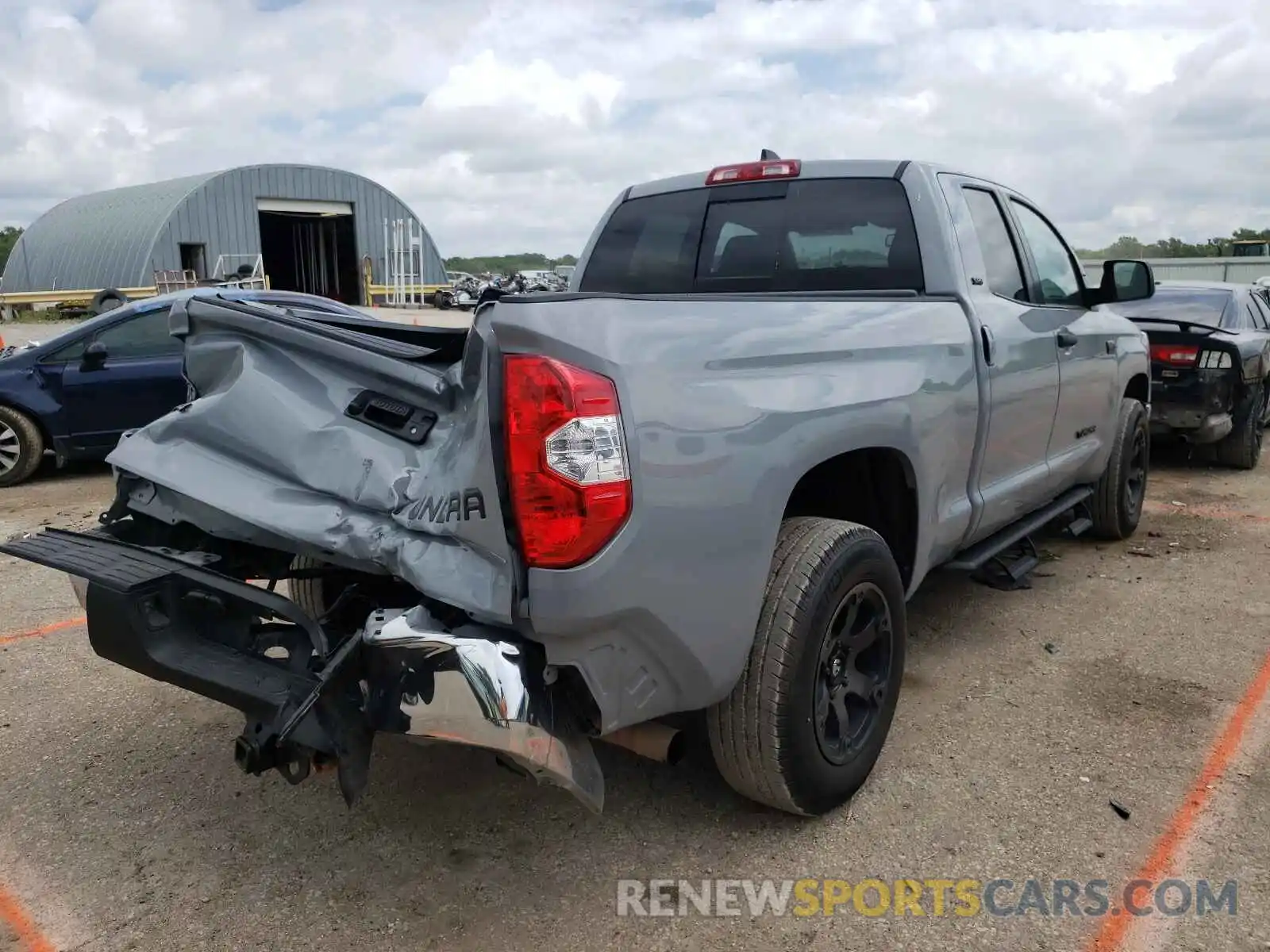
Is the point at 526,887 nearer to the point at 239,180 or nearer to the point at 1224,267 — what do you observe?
the point at 1224,267

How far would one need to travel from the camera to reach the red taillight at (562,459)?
2.17 metres

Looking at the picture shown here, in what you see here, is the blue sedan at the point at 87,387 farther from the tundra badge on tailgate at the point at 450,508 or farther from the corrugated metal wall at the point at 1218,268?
the corrugated metal wall at the point at 1218,268

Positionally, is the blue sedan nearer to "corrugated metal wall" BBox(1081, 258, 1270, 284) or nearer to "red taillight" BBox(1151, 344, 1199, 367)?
"red taillight" BBox(1151, 344, 1199, 367)

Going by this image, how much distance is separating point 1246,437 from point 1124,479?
11.4ft

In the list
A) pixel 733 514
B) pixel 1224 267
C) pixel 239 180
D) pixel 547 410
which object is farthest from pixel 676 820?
pixel 239 180

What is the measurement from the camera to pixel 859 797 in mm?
3088

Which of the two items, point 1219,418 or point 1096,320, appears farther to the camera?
point 1219,418

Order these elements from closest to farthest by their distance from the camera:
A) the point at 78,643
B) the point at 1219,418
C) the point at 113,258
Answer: the point at 78,643 < the point at 1219,418 < the point at 113,258

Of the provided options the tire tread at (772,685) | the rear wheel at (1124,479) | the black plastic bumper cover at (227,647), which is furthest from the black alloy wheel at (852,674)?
the rear wheel at (1124,479)

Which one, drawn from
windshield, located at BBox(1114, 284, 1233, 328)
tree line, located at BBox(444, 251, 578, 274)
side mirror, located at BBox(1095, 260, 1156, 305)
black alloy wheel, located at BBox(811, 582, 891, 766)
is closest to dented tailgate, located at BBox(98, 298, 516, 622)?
black alloy wheel, located at BBox(811, 582, 891, 766)

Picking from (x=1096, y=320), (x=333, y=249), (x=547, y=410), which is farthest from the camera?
(x=333, y=249)

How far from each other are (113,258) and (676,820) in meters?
34.1

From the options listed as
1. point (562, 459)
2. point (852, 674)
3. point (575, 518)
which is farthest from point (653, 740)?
point (562, 459)

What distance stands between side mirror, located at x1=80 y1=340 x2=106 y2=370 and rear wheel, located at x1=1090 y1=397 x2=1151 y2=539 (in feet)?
23.8
